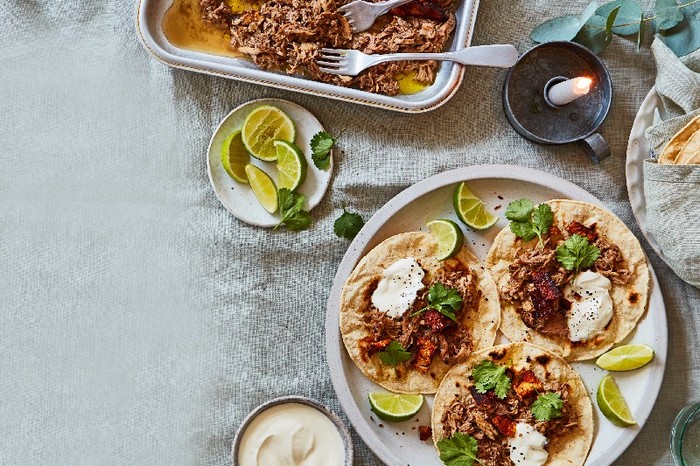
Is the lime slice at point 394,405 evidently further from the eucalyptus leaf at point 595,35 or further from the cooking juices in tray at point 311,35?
the eucalyptus leaf at point 595,35

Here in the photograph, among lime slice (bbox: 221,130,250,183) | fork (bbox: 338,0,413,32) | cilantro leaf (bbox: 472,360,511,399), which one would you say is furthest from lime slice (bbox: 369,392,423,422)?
fork (bbox: 338,0,413,32)

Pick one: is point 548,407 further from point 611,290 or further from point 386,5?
point 386,5

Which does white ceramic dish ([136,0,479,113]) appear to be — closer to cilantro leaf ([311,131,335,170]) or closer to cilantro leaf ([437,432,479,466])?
cilantro leaf ([311,131,335,170])

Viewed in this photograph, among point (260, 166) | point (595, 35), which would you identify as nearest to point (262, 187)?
point (260, 166)

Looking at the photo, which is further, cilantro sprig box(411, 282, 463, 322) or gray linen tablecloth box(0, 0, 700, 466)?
gray linen tablecloth box(0, 0, 700, 466)

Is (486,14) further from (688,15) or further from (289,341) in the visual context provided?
(289,341)
